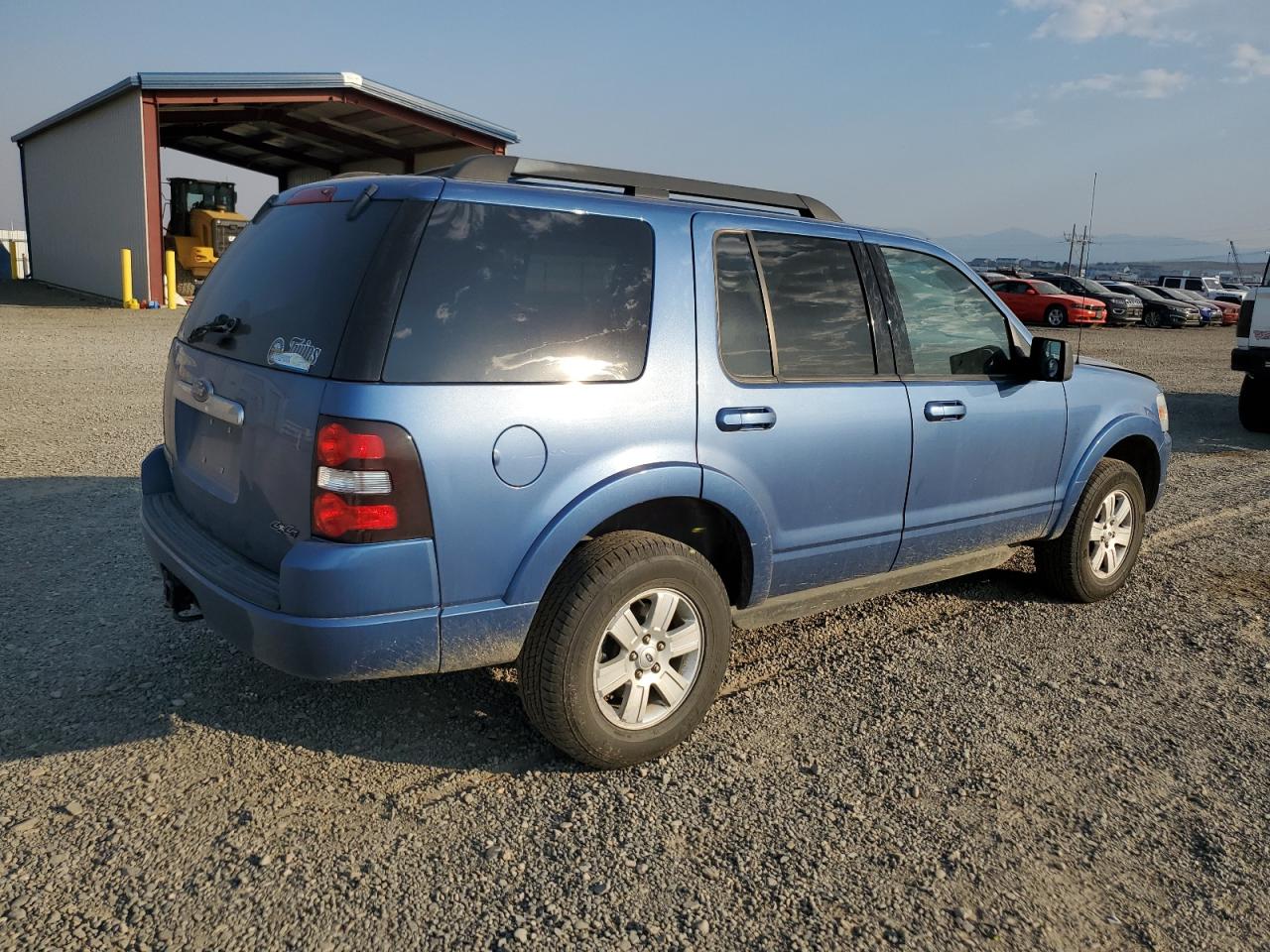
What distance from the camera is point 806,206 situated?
4133 millimetres

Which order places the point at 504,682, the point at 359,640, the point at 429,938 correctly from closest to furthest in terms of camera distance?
the point at 429,938
the point at 359,640
the point at 504,682

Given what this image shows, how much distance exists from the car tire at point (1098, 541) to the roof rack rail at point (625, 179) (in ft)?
6.61

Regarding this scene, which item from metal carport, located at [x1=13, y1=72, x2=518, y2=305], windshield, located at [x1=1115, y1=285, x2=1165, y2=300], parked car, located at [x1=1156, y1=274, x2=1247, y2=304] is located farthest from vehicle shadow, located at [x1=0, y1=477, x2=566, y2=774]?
parked car, located at [x1=1156, y1=274, x2=1247, y2=304]

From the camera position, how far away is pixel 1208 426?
11.7 meters

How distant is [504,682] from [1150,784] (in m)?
2.32

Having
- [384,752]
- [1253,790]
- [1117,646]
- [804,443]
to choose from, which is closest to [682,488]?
A: [804,443]

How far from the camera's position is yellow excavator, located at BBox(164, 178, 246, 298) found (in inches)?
1113

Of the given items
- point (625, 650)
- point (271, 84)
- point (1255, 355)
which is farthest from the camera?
point (271, 84)

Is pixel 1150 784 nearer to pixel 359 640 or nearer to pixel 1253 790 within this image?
pixel 1253 790

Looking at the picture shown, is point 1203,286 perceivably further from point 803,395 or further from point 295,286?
point 295,286

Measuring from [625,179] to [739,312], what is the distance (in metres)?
0.63

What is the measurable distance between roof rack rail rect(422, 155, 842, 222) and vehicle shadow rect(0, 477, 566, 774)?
1.88 meters

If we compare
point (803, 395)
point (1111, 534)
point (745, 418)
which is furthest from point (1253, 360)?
point (745, 418)

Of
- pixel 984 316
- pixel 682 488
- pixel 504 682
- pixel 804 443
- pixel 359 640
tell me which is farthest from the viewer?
pixel 984 316
